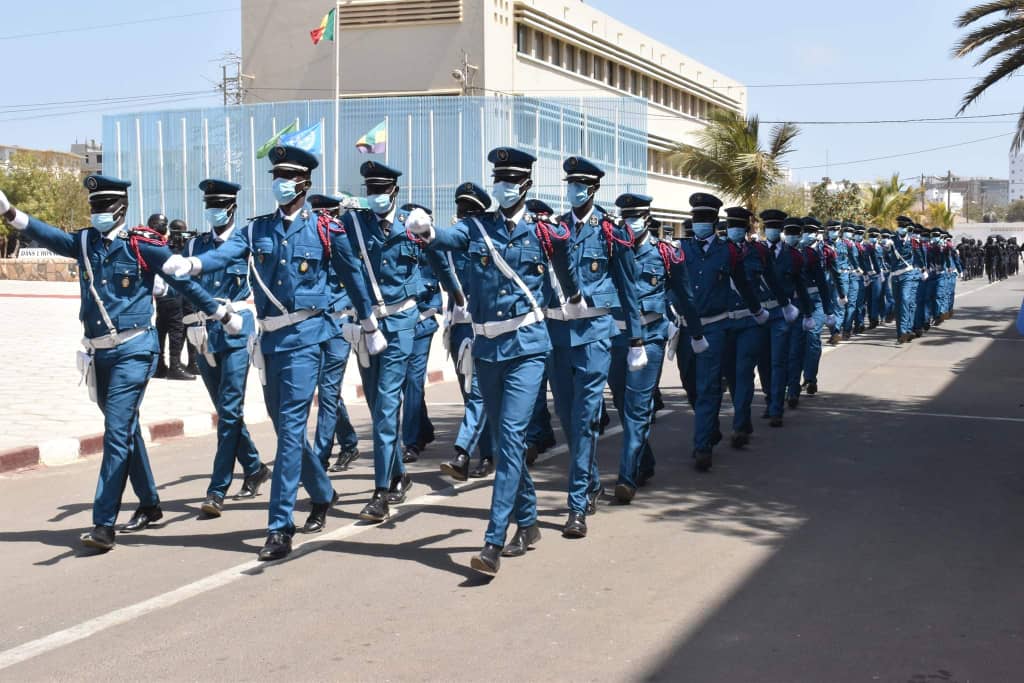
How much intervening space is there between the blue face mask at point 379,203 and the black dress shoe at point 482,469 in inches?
84.1

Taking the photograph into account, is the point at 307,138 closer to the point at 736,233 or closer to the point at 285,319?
the point at 736,233

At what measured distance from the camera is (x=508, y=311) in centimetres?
655

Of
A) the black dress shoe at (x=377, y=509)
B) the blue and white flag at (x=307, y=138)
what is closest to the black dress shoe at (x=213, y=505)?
the black dress shoe at (x=377, y=509)

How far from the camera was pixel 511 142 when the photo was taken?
45.8 m

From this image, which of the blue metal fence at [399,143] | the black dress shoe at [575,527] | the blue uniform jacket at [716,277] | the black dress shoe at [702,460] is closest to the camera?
the black dress shoe at [575,527]

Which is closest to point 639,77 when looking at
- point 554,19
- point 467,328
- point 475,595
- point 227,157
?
point 554,19

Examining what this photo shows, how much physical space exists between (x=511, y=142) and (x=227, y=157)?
13.3 meters

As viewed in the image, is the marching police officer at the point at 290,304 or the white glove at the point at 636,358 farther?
the white glove at the point at 636,358

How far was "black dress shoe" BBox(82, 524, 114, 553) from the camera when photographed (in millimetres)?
6883

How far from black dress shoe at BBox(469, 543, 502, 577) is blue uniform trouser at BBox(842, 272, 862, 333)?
58.3 ft

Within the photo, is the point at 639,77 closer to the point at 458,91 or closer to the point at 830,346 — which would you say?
the point at 458,91

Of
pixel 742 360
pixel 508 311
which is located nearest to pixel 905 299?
pixel 742 360

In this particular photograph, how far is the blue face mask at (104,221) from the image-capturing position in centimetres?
705

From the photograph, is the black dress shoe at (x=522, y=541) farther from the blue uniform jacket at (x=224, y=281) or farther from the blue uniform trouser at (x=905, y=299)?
the blue uniform trouser at (x=905, y=299)
